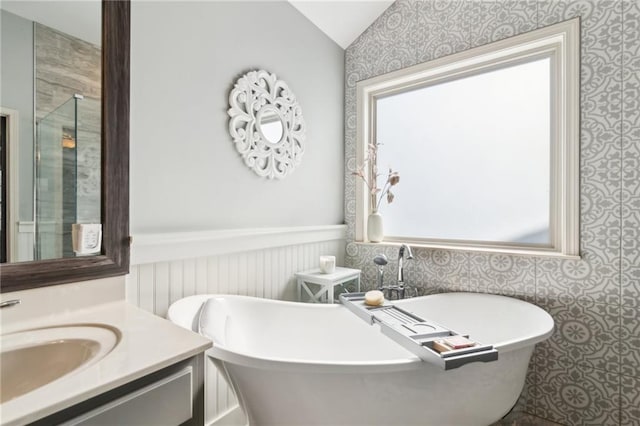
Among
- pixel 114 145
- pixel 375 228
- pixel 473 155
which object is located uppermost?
pixel 473 155

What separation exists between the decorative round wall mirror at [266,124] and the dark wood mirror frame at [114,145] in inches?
21.9

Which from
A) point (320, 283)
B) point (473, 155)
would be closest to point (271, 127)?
point (320, 283)

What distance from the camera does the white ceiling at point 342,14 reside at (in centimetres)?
222

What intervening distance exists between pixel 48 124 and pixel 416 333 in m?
1.53

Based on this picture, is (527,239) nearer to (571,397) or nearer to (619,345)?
(619,345)

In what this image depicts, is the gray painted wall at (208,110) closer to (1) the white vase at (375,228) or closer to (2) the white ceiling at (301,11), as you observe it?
(2) the white ceiling at (301,11)

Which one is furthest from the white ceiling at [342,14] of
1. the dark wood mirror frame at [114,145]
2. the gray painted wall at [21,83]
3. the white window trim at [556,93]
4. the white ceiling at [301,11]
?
the gray painted wall at [21,83]

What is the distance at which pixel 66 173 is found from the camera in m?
1.12

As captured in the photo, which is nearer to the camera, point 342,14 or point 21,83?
point 21,83

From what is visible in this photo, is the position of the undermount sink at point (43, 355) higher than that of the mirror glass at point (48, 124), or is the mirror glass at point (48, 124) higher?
the mirror glass at point (48, 124)

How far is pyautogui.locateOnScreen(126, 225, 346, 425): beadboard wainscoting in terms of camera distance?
1.40 m

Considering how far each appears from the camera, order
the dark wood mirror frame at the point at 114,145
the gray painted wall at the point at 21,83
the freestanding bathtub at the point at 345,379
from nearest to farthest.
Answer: the gray painted wall at the point at 21,83 → the freestanding bathtub at the point at 345,379 → the dark wood mirror frame at the point at 114,145

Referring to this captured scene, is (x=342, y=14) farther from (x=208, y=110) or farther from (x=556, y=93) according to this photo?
(x=556, y=93)

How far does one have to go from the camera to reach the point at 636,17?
158 centimetres
